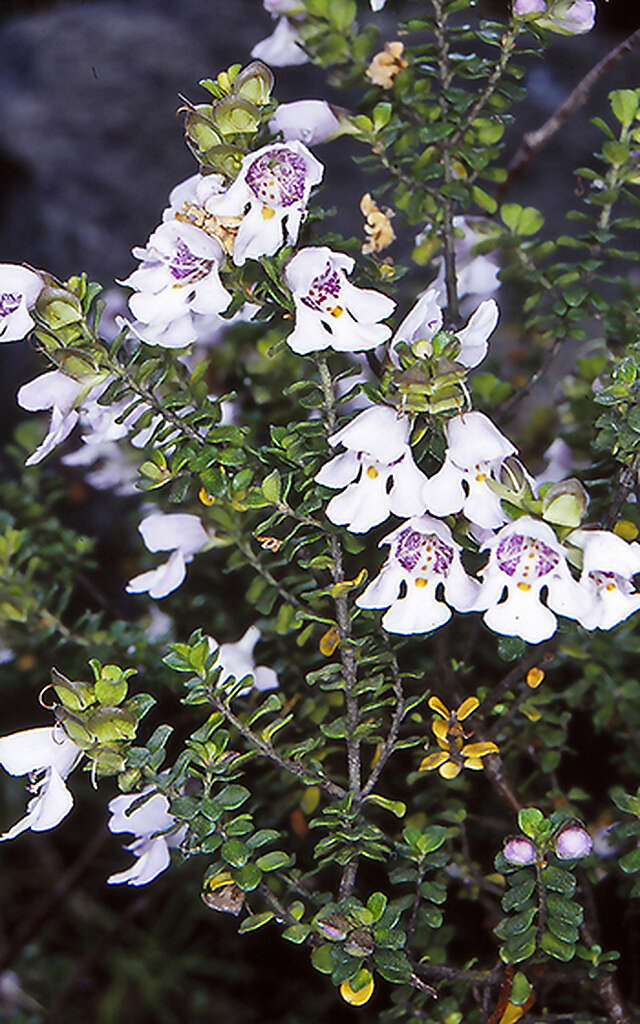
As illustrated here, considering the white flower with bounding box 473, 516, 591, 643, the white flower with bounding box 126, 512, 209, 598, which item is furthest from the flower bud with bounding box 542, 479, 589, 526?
the white flower with bounding box 126, 512, 209, 598

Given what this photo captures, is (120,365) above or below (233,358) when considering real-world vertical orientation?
above

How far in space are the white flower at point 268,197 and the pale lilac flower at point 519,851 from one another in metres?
0.50

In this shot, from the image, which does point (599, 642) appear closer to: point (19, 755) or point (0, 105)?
point (19, 755)

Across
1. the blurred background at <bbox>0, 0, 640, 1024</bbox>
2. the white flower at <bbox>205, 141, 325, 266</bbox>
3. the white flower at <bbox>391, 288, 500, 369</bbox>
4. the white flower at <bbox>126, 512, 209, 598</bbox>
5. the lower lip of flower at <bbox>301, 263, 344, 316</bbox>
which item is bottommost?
the blurred background at <bbox>0, 0, 640, 1024</bbox>

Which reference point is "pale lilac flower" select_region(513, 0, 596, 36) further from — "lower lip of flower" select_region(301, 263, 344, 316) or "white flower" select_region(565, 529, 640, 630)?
"white flower" select_region(565, 529, 640, 630)

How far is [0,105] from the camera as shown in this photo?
7.10 feet

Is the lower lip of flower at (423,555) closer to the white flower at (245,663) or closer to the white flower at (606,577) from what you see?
the white flower at (606,577)

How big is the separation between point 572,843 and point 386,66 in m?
0.76

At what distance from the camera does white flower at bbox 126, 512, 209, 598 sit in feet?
3.19

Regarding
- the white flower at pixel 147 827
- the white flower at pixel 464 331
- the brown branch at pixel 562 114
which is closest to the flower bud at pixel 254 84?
the white flower at pixel 464 331

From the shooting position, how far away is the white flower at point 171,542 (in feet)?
3.19

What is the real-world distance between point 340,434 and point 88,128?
165 cm

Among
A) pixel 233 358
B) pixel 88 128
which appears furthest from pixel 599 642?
pixel 88 128

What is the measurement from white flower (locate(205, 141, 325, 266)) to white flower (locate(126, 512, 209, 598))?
31 centimetres
